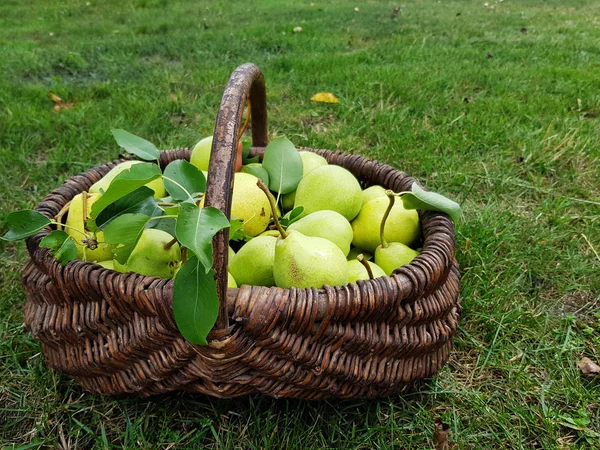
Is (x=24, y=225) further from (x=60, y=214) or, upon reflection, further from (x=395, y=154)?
(x=395, y=154)

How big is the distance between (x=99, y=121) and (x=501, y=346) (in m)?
2.35

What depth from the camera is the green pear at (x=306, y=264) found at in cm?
108

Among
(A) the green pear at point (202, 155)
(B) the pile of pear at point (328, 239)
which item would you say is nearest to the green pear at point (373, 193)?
(B) the pile of pear at point (328, 239)

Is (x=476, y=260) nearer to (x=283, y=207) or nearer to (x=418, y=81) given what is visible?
(x=283, y=207)

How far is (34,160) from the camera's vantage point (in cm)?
238

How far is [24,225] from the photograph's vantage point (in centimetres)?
109

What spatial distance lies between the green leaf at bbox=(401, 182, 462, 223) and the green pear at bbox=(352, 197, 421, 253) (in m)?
0.08

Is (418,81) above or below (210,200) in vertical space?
below

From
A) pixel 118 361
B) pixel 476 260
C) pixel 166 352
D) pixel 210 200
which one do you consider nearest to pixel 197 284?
pixel 210 200

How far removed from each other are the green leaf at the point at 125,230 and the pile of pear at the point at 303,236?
0.51ft

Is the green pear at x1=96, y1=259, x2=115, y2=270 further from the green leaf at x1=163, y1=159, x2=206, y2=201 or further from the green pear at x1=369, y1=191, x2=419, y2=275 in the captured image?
the green pear at x1=369, y1=191, x2=419, y2=275

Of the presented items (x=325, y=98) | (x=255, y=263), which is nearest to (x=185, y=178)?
(x=255, y=263)

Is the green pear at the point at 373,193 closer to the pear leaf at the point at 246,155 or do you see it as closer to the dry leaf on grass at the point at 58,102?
the pear leaf at the point at 246,155

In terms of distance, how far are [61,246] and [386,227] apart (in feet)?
2.75
